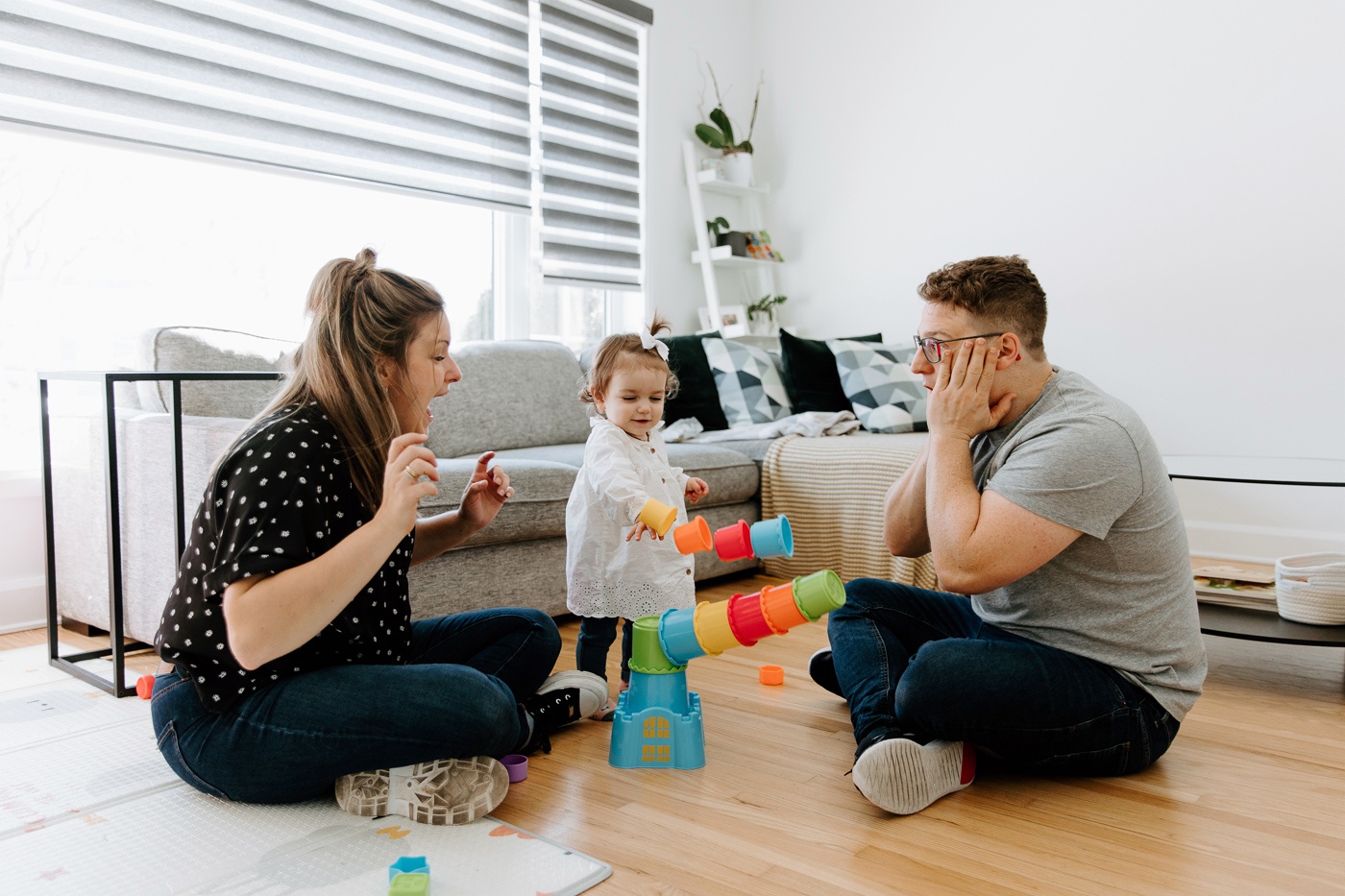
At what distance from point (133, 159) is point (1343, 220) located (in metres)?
3.64

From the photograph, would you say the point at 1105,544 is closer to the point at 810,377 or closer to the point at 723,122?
the point at 810,377

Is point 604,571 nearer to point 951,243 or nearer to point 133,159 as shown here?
point 133,159

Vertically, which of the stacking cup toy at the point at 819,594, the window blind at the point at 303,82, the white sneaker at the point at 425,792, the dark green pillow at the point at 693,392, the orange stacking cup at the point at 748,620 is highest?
the window blind at the point at 303,82

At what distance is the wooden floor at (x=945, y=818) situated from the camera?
4.02ft

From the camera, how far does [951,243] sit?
403 cm

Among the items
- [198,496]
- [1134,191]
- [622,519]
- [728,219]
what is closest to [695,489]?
[622,519]

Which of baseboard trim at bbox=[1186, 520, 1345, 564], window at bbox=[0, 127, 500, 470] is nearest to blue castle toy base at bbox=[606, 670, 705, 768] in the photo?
window at bbox=[0, 127, 500, 470]

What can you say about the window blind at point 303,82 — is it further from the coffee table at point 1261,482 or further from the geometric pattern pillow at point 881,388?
the coffee table at point 1261,482

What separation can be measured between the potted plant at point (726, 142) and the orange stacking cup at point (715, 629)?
122 inches

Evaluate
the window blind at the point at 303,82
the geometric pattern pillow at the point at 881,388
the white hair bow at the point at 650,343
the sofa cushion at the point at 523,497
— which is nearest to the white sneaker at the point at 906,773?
the white hair bow at the point at 650,343

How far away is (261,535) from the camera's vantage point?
120cm

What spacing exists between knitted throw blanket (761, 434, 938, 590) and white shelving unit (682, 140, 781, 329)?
127cm

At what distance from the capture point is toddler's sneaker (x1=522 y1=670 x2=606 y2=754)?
1.67 m

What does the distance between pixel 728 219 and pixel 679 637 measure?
3245mm
